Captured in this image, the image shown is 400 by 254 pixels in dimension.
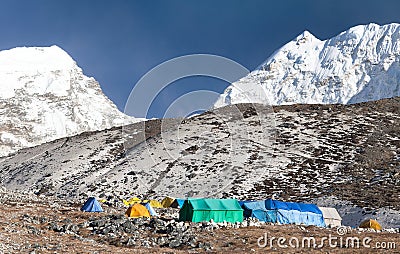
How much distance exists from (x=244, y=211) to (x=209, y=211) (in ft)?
30.3

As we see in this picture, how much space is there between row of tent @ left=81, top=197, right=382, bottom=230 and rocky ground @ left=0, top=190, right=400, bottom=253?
2358 millimetres

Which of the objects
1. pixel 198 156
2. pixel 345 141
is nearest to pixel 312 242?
pixel 198 156

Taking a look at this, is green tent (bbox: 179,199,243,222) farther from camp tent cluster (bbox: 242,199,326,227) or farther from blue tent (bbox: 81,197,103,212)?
blue tent (bbox: 81,197,103,212)

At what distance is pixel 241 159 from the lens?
294 feet

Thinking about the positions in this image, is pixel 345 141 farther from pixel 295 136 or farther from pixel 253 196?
pixel 253 196

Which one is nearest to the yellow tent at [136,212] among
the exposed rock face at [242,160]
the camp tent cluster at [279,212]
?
the camp tent cluster at [279,212]

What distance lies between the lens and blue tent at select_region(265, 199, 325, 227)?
4900 cm

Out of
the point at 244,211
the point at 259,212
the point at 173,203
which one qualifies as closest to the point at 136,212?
the point at 244,211

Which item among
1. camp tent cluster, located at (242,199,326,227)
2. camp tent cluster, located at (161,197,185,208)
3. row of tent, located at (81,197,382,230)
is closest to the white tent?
row of tent, located at (81,197,382,230)

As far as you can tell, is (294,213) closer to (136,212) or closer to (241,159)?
(136,212)

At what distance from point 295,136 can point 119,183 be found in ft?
124

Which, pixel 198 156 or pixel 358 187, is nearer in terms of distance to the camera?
pixel 358 187

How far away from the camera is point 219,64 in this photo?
43.8m

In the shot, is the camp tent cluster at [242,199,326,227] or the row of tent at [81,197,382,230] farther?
the camp tent cluster at [242,199,326,227]
